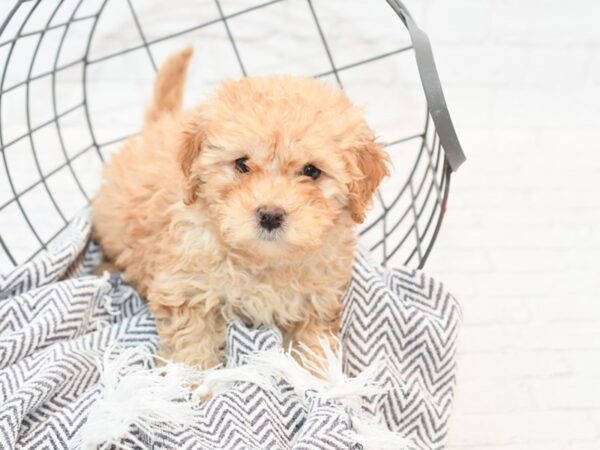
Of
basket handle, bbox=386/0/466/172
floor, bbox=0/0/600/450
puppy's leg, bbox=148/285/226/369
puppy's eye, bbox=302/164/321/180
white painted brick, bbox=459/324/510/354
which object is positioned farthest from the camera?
floor, bbox=0/0/600/450

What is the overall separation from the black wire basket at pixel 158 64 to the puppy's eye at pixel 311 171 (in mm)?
1212

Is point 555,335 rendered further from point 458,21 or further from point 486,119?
point 458,21

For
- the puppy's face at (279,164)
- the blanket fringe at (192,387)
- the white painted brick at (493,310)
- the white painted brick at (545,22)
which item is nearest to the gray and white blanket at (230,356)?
the blanket fringe at (192,387)

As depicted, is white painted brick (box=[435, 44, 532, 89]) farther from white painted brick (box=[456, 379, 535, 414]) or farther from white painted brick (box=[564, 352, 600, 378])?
white painted brick (box=[456, 379, 535, 414])

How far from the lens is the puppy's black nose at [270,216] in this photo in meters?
1.77

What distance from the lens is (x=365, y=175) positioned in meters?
1.95

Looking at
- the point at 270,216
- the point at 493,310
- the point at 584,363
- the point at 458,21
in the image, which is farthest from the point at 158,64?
the point at 584,363

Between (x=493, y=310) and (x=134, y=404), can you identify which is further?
(x=493, y=310)

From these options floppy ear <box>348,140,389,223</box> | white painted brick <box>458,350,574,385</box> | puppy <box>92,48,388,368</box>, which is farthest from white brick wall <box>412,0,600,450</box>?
floppy ear <box>348,140,389,223</box>

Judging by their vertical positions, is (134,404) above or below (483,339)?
above

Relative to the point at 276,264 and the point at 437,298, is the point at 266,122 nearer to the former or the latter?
the point at 276,264

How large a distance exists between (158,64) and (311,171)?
1684mm

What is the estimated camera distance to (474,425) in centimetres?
238

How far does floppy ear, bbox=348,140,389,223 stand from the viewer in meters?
1.92
